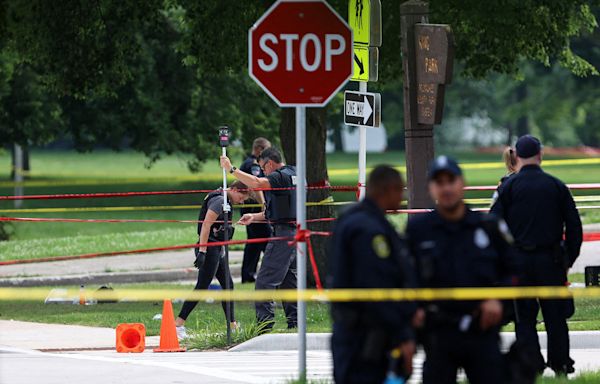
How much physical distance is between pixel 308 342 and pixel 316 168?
675cm

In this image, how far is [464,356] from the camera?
823cm

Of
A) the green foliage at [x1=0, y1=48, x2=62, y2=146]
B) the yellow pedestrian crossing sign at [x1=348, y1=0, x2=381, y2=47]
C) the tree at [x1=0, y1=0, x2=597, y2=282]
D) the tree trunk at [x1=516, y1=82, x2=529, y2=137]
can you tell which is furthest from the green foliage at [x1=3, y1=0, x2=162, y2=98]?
the tree trunk at [x1=516, y1=82, x2=529, y2=137]

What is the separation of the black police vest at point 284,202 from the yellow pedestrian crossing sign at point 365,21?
2377 millimetres

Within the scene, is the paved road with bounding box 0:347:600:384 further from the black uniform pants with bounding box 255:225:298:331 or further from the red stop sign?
the red stop sign

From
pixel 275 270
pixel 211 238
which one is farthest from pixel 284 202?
pixel 211 238

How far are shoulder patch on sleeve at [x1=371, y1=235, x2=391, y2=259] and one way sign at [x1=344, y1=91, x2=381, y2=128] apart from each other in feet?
30.5

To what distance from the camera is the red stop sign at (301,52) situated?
35.6 ft

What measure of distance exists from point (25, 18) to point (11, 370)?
8.79 m

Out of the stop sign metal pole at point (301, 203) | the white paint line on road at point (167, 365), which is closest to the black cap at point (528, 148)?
the stop sign metal pole at point (301, 203)

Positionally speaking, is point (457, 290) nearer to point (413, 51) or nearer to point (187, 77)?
point (413, 51)

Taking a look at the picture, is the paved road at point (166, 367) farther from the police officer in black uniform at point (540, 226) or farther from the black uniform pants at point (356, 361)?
the black uniform pants at point (356, 361)

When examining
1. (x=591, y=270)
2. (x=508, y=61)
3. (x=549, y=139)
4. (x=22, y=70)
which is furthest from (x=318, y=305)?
(x=549, y=139)

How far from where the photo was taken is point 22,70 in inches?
1609

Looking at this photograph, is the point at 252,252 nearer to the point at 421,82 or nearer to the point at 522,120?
the point at 421,82
